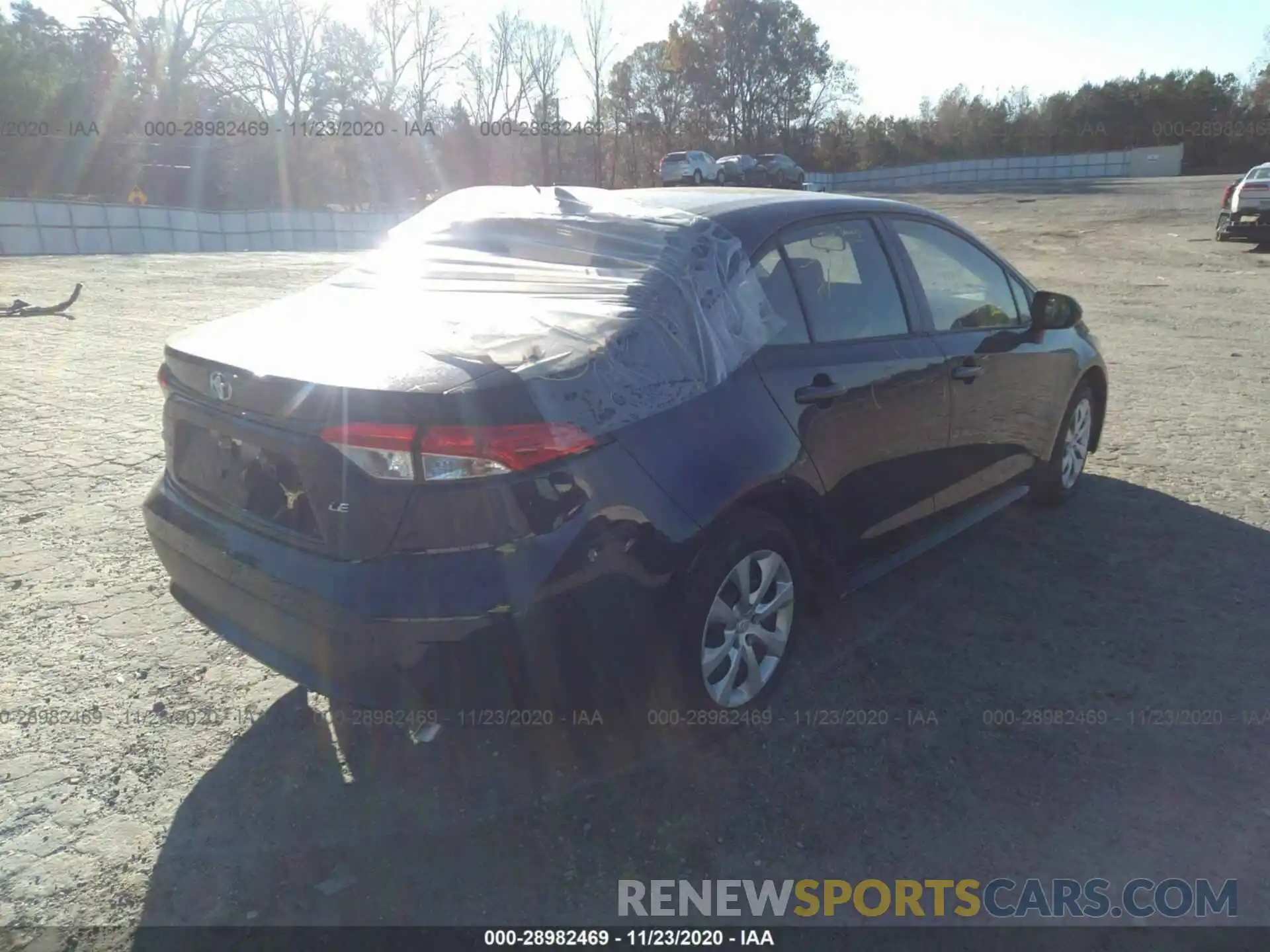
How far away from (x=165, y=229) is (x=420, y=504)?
85.6ft

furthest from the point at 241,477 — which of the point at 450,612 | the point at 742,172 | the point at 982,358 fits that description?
the point at 742,172

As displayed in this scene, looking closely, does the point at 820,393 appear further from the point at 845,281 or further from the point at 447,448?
the point at 447,448

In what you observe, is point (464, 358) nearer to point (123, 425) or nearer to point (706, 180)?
point (123, 425)

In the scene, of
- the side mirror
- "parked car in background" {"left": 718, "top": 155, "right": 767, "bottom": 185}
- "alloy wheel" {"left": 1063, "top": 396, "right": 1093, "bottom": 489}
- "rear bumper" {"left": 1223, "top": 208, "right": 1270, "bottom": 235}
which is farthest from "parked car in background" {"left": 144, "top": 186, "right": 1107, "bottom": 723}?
"parked car in background" {"left": 718, "top": 155, "right": 767, "bottom": 185}

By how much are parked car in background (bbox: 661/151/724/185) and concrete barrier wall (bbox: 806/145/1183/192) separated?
12473mm

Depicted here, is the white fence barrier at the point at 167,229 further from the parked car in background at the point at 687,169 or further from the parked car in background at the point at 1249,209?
the parked car in background at the point at 1249,209

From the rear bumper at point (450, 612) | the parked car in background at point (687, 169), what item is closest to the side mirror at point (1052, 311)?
the rear bumper at point (450, 612)

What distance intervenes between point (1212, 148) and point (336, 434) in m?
64.7

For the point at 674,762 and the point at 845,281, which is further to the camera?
the point at 845,281

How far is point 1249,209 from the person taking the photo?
19.0 meters

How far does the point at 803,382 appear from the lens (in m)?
3.30

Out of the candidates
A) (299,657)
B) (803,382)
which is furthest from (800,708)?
(299,657)

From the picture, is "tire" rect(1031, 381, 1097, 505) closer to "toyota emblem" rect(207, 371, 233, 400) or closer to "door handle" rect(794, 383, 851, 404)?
"door handle" rect(794, 383, 851, 404)

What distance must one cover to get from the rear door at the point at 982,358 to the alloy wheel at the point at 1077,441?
1.11ft
